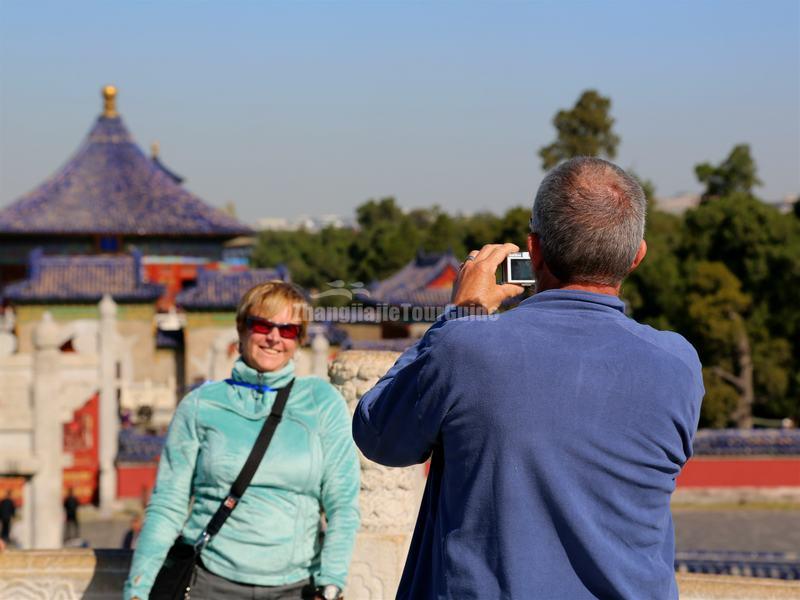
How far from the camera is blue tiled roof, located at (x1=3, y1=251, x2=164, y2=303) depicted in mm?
23172

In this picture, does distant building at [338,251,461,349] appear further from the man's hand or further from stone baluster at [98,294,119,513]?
the man's hand

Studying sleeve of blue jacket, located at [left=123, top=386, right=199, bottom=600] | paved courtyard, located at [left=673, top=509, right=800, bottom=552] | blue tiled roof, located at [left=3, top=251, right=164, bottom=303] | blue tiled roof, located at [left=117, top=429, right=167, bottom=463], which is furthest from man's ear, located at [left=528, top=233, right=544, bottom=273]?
blue tiled roof, located at [left=3, top=251, right=164, bottom=303]

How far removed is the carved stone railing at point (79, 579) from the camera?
133 inches

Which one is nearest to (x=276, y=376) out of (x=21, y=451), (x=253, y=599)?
(x=253, y=599)

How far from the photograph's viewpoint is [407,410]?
1.94 m

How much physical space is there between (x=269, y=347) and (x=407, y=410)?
1330 millimetres

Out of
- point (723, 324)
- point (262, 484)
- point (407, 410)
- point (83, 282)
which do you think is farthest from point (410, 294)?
point (407, 410)

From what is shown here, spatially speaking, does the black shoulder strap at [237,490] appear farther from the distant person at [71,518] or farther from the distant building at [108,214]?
the distant building at [108,214]

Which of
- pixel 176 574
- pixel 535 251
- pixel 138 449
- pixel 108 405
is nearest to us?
pixel 535 251

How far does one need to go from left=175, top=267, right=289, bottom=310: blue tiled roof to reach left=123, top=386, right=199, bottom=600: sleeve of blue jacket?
19.1m

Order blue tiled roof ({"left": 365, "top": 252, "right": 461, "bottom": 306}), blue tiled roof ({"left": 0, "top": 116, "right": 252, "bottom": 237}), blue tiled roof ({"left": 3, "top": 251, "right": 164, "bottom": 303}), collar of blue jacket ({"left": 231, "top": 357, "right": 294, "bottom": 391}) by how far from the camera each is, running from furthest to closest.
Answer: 1. blue tiled roof ({"left": 0, "top": 116, "right": 252, "bottom": 237})
2. blue tiled roof ({"left": 365, "top": 252, "right": 461, "bottom": 306})
3. blue tiled roof ({"left": 3, "top": 251, "right": 164, "bottom": 303})
4. collar of blue jacket ({"left": 231, "top": 357, "right": 294, "bottom": 391})

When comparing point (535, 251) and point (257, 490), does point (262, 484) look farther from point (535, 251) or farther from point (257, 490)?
point (535, 251)

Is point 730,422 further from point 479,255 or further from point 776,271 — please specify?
point 479,255

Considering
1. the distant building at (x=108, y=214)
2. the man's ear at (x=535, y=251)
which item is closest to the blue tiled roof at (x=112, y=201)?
the distant building at (x=108, y=214)
